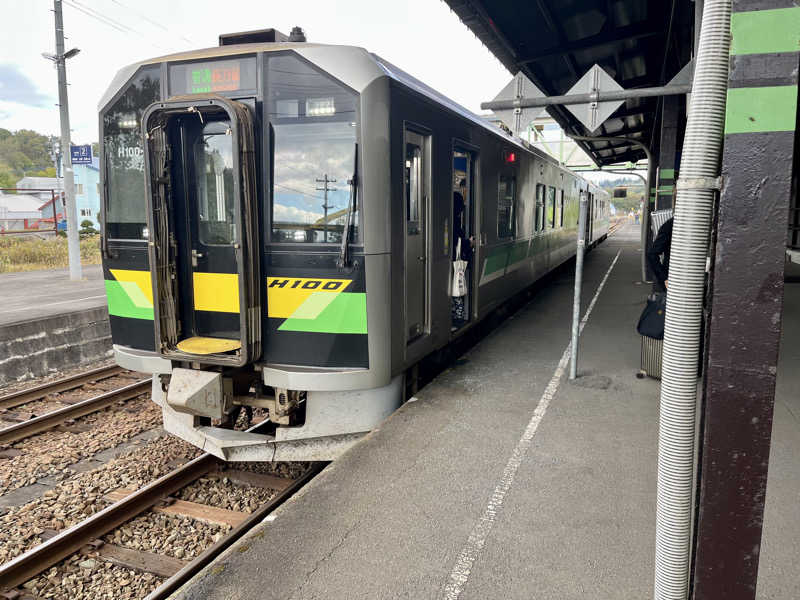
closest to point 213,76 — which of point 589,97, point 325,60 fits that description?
point 325,60

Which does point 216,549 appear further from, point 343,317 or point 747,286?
point 747,286

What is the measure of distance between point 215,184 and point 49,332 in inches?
212

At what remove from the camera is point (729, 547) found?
166 centimetres

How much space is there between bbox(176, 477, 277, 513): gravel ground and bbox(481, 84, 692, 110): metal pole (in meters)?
5.17

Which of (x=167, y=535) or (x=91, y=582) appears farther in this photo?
(x=167, y=535)

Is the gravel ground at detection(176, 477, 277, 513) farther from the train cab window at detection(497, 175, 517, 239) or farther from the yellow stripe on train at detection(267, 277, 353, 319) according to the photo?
the train cab window at detection(497, 175, 517, 239)

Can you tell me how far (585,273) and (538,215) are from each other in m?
6.20

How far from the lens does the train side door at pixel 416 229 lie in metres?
4.75

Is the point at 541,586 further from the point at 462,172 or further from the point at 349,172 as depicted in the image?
the point at 462,172

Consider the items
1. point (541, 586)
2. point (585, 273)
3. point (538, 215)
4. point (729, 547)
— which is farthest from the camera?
point (585, 273)

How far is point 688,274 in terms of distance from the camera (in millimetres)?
1606

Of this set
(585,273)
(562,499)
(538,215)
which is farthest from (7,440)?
(585,273)

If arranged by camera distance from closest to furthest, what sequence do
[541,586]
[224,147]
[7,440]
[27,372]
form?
[541,586], [224,147], [7,440], [27,372]

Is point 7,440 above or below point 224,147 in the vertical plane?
below
